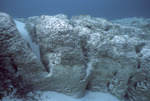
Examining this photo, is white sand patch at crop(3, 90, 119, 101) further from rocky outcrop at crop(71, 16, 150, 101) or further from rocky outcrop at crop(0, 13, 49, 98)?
rocky outcrop at crop(0, 13, 49, 98)

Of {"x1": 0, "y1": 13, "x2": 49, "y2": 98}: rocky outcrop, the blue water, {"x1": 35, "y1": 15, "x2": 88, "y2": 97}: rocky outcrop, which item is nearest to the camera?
{"x1": 0, "y1": 13, "x2": 49, "y2": 98}: rocky outcrop

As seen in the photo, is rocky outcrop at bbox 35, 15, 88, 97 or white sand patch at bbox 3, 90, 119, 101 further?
white sand patch at bbox 3, 90, 119, 101

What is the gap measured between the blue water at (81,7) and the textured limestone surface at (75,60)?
7684cm

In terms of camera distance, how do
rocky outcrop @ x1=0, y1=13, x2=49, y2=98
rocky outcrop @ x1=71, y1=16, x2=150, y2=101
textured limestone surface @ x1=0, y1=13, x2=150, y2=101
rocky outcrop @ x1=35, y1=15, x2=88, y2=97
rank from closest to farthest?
rocky outcrop @ x1=0, y1=13, x2=49, y2=98
textured limestone surface @ x1=0, y1=13, x2=150, y2=101
rocky outcrop @ x1=35, y1=15, x2=88, y2=97
rocky outcrop @ x1=71, y1=16, x2=150, y2=101

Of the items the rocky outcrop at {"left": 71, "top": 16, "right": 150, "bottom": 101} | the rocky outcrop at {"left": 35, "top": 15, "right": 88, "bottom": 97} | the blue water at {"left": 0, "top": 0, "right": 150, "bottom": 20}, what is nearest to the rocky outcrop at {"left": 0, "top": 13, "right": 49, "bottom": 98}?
the rocky outcrop at {"left": 35, "top": 15, "right": 88, "bottom": 97}

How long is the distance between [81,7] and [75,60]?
151 m

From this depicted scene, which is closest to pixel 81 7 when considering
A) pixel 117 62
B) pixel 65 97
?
pixel 117 62

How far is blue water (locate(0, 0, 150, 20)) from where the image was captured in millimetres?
76738

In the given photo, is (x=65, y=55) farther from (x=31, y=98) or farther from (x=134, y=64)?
(x=134, y=64)

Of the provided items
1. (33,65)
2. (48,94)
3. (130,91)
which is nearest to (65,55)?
(33,65)

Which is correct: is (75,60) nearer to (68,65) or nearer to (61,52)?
(68,65)

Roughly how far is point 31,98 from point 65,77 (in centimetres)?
125

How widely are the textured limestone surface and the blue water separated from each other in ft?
252

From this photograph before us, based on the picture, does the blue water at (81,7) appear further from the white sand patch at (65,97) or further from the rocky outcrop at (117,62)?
the white sand patch at (65,97)
